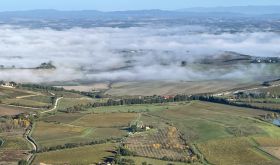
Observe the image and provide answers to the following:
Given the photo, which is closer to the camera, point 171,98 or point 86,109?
point 86,109

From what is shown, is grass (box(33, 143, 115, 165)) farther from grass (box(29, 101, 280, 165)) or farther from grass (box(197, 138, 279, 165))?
grass (box(197, 138, 279, 165))

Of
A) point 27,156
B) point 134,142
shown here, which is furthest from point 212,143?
point 27,156

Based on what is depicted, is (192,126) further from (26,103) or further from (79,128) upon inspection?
(26,103)

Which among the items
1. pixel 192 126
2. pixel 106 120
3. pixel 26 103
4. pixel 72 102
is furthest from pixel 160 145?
pixel 72 102

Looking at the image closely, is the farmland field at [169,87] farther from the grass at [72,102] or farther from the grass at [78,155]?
the grass at [78,155]

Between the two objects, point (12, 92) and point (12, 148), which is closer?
point (12, 148)

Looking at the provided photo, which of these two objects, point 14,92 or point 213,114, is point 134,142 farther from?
point 14,92

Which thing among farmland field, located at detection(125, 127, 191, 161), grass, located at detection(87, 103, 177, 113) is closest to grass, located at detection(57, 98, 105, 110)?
grass, located at detection(87, 103, 177, 113)

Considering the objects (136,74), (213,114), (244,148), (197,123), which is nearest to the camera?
(244,148)
